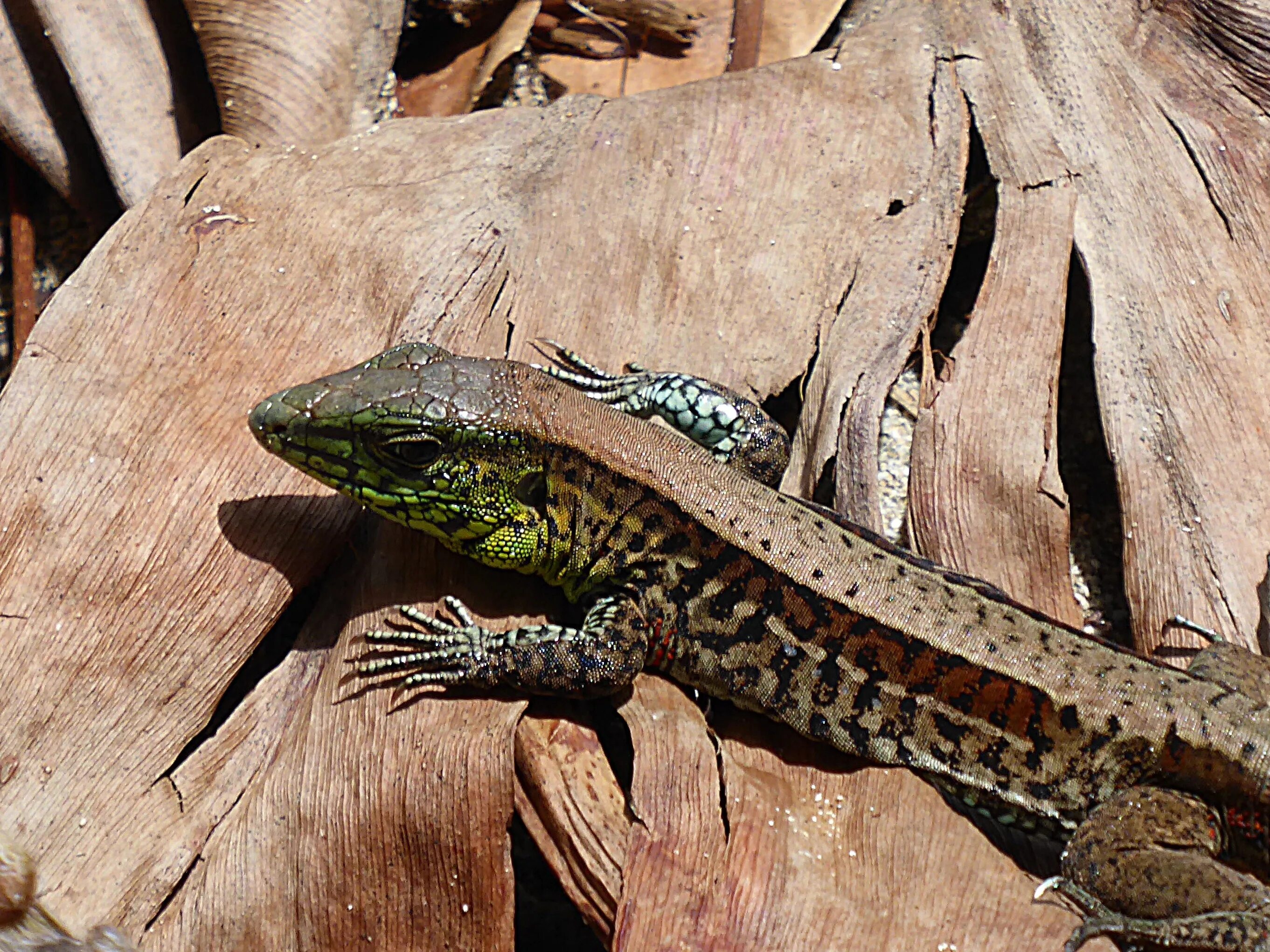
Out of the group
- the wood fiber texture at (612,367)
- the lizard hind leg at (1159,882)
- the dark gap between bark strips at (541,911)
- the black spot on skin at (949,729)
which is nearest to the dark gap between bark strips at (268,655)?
the wood fiber texture at (612,367)

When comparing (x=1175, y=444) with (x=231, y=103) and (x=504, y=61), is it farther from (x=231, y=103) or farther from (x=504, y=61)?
(x=231, y=103)

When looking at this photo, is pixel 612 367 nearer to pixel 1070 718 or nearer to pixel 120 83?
pixel 1070 718

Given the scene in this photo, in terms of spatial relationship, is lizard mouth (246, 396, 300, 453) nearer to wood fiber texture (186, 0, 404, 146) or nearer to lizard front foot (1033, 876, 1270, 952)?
wood fiber texture (186, 0, 404, 146)

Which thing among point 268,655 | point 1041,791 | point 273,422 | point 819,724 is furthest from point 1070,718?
point 268,655

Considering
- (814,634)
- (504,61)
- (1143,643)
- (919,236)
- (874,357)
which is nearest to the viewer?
(814,634)

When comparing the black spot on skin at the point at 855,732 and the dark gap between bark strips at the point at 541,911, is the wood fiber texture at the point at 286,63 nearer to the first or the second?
the dark gap between bark strips at the point at 541,911

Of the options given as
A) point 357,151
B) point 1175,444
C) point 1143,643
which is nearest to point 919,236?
point 1175,444
